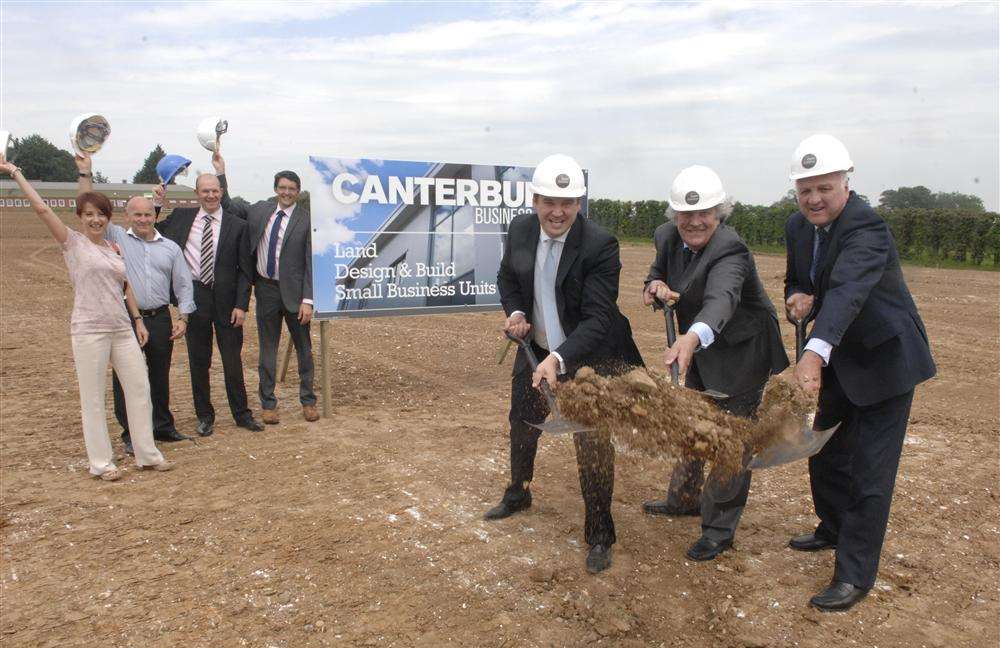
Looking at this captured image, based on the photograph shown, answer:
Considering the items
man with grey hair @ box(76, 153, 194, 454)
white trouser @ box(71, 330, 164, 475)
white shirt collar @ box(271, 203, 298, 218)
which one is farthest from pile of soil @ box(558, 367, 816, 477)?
white shirt collar @ box(271, 203, 298, 218)

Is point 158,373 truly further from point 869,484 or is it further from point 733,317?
point 869,484

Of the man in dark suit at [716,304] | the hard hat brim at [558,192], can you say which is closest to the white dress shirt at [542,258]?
the hard hat brim at [558,192]

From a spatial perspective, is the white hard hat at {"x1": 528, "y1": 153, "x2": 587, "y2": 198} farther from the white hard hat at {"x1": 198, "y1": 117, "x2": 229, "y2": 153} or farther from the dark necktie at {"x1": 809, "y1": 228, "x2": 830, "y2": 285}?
the white hard hat at {"x1": 198, "y1": 117, "x2": 229, "y2": 153}

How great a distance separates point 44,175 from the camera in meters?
61.7

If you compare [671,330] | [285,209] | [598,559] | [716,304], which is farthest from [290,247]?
[716,304]

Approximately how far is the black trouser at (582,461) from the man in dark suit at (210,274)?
10.00 feet

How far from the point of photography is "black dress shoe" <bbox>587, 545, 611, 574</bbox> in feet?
13.2

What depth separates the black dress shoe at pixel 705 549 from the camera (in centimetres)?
418

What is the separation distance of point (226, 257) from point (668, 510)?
4.07 meters

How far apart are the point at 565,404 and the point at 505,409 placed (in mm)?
3628

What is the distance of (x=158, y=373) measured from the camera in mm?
6137

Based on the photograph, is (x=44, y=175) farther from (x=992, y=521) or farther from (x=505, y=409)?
(x=992, y=521)

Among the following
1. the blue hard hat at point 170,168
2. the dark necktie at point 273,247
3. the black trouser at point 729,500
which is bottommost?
the black trouser at point 729,500

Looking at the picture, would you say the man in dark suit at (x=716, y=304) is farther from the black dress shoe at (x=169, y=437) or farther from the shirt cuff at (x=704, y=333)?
the black dress shoe at (x=169, y=437)
